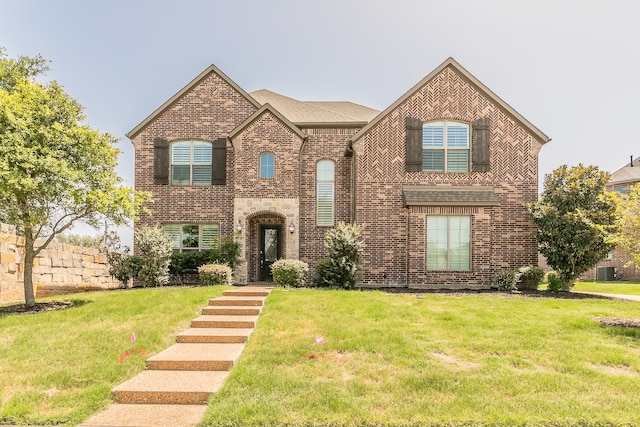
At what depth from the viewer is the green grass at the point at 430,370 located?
495 cm

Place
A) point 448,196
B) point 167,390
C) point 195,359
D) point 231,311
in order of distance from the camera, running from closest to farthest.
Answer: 1. point 167,390
2. point 195,359
3. point 231,311
4. point 448,196

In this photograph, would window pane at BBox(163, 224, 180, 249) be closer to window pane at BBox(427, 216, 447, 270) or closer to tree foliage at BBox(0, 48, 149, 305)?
tree foliage at BBox(0, 48, 149, 305)

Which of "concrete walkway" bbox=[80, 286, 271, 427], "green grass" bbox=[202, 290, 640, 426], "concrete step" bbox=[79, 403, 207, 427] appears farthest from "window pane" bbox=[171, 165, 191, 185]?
"concrete step" bbox=[79, 403, 207, 427]

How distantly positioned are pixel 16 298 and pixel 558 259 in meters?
17.1

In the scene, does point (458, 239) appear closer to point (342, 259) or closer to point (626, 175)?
point (342, 259)

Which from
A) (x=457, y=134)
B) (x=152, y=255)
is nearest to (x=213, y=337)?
(x=152, y=255)

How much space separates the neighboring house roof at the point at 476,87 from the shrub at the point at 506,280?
202 inches

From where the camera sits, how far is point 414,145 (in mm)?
15711

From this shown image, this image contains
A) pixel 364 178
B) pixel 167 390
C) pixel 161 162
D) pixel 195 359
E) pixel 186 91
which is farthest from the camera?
pixel 186 91

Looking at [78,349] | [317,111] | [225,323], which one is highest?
[317,111]

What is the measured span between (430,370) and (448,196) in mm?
9780

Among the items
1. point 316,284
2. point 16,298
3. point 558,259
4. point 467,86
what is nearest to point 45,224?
point 16,298

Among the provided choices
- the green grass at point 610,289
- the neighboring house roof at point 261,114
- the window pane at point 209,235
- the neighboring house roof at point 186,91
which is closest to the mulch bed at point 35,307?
the window pane at point 209,235

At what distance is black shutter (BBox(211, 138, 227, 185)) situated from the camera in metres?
17.2
